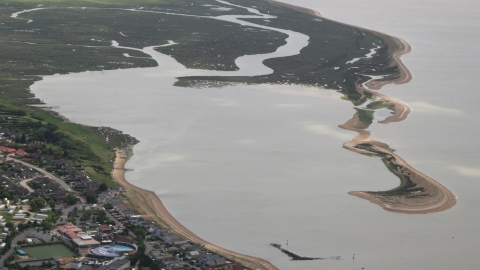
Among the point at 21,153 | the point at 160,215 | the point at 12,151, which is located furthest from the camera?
the point at 12,151

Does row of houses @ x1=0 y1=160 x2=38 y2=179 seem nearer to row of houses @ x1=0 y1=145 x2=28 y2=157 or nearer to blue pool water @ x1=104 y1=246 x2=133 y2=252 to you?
row of houses @ x1=0 y1=145 x2=28 y2=157

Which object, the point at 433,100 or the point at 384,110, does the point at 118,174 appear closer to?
the point at 384,110

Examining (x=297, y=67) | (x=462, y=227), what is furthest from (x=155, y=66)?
(x=462, y=227)

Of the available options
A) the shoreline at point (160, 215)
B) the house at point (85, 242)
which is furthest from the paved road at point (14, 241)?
the shoreline at point (160, 215)

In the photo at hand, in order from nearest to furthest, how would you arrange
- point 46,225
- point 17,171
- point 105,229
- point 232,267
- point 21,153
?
point 232,267 < point 46,225 < point 105,229 < point 17,171 < point 21,153

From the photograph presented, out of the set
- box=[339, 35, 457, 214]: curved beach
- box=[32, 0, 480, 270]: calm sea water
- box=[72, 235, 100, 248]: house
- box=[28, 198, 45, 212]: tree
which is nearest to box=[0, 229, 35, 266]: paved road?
box=[72, 235, 100, 248]: house

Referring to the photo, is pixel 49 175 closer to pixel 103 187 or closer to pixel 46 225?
pixel 103 187

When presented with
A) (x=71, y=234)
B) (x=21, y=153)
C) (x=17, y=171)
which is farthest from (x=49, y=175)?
(x=71, y=234)
